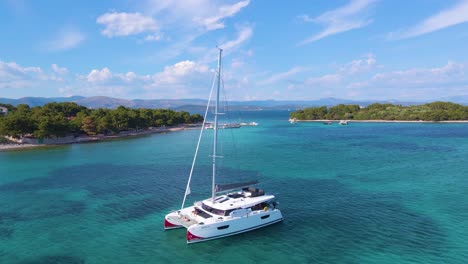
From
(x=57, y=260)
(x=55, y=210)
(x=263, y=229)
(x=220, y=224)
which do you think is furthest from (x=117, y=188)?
(x=263, y=229)

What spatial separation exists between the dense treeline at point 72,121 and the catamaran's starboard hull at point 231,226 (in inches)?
2908

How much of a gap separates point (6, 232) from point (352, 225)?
2983cm

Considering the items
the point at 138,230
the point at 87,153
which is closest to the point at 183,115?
the point at 87,153

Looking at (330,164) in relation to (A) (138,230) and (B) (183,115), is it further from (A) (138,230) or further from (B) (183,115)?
(B) (183,115)

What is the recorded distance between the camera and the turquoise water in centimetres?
2328

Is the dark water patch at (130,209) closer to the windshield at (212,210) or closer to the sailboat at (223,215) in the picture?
the sailboat at (223,215)

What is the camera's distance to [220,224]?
25156 millimetres

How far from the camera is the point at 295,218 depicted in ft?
97.8

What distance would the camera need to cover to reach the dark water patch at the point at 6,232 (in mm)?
26484

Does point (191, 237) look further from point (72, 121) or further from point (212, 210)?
point (72, 121)

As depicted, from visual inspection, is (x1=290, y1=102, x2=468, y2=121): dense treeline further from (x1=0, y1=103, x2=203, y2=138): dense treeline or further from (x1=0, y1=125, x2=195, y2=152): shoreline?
(x1=0, y1=125, x2=195, y2=152): shoreline

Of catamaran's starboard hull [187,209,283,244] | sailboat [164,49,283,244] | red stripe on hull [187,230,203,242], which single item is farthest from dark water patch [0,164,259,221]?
catamaran's starboard hull [187,209,283,244]

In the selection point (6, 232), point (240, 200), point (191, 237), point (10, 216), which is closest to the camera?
point (191, 237)

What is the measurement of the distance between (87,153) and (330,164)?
168ft
